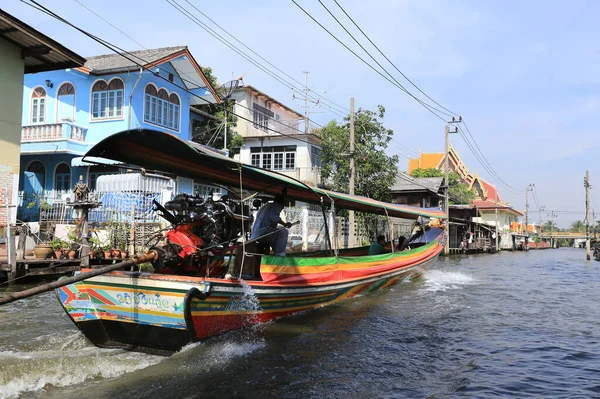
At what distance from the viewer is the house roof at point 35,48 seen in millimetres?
12012

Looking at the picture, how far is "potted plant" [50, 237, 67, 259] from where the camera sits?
A: 1244 cm

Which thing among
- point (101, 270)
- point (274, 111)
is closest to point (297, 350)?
point (101, 270)

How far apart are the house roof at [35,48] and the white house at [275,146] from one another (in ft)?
39.8

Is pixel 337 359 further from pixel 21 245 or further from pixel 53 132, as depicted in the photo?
pixel 53 132

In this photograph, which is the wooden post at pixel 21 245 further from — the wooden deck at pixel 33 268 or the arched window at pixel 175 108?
the arched window at pixel 175 108

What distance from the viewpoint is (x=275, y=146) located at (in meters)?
26.5

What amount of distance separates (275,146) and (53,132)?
1238 cm

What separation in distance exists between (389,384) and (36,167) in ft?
57.8

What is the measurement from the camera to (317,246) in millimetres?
18656

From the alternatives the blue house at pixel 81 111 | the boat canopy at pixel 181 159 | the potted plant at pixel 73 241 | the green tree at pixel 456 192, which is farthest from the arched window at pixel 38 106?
the green tree at pixel 456 192

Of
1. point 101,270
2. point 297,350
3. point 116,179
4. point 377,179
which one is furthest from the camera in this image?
point 377,179

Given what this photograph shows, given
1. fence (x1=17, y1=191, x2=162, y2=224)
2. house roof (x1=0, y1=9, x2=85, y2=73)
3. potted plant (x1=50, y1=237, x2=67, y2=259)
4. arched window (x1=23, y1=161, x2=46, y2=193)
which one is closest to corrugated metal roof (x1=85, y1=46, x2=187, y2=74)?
house roof (x1=0, y1=9, x2=85, y2=73)

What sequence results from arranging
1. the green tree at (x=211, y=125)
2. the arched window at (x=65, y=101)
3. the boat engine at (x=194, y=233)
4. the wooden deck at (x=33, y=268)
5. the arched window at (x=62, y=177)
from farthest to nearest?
the green tree at (x=211, y=125), the arched window at (x=62, y=177), the arched window at (x=65, y=101), the wooden deck at (x=33, y=268), the boat engine at (x=194, y=233)

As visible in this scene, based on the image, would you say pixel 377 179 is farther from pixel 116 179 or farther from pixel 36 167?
pixel 36 167
